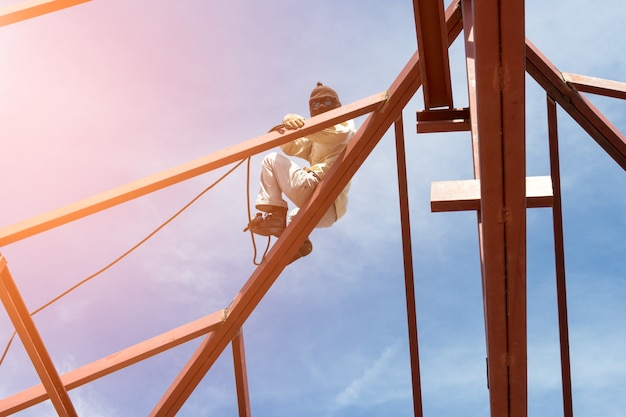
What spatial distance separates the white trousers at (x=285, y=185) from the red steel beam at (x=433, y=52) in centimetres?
146

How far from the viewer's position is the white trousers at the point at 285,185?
7.98 metres

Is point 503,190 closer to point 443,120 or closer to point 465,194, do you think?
point 465,194

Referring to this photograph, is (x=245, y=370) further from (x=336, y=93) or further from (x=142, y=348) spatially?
(x=336, y=93)

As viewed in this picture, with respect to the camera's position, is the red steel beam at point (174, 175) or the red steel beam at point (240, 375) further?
the red steel beam at point (240, 375)

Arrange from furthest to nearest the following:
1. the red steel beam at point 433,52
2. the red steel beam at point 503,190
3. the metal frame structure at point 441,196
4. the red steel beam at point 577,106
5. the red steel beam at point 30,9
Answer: the red steel beam at point 577,106 < the red steel beam at point 433,52 < the red steel beam at point 30,9 < the metal frame structure at point 441,196 < the red steel beam at point 503,190

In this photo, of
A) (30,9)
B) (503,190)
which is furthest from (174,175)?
(503,190)

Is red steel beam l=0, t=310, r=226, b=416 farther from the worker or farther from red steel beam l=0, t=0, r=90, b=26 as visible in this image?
red steel beam l=0, t=0, r=90, b=26

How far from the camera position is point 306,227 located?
25.7 feet

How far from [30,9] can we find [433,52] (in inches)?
143

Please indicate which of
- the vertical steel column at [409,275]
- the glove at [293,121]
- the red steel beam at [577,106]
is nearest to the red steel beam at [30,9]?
the glove at [293,121]

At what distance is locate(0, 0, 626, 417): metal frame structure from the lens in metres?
5.10

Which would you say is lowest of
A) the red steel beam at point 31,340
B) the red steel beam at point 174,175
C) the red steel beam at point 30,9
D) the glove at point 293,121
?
the red steel beam at point 31,340

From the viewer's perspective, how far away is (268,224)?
8.01 metres

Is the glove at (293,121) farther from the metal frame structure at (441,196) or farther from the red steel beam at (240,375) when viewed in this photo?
the red steel beam at (240,375)
